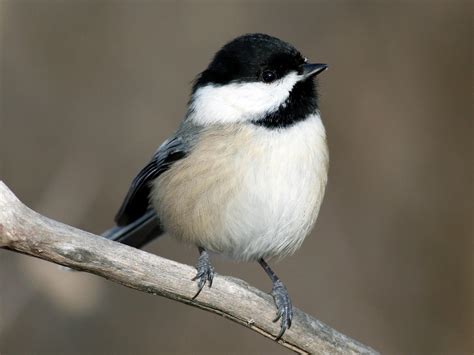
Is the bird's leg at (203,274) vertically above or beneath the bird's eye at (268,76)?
beneath

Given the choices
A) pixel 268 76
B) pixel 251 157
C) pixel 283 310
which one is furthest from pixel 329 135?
pixel 283 310

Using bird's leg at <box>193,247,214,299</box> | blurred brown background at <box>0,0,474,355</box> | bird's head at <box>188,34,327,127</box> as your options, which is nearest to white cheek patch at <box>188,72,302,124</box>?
bird's head at <box>188,34,327,127</box>

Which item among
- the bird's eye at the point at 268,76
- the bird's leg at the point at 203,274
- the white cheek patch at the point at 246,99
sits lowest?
the bird's leg at the point at 203,274

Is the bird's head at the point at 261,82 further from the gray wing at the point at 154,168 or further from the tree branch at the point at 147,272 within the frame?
the tree branch at the point at 147,272

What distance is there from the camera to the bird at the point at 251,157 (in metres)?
3.40

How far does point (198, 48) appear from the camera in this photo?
596cm

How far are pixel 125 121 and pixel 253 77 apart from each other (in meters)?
2.50

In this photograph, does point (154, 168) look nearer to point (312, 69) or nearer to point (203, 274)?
point (203, 274)

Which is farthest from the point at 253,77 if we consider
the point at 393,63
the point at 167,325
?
the point at 393,63

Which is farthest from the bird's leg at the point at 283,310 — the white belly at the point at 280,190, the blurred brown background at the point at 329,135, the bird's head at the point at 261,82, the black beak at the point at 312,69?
the blurred brown background at the point at 329,135

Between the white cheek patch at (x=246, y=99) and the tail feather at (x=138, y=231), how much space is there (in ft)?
2.76

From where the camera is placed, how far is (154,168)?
12.7 ft

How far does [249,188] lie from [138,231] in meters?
1.03

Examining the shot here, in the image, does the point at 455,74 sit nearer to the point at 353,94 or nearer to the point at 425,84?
the point at 425,84
